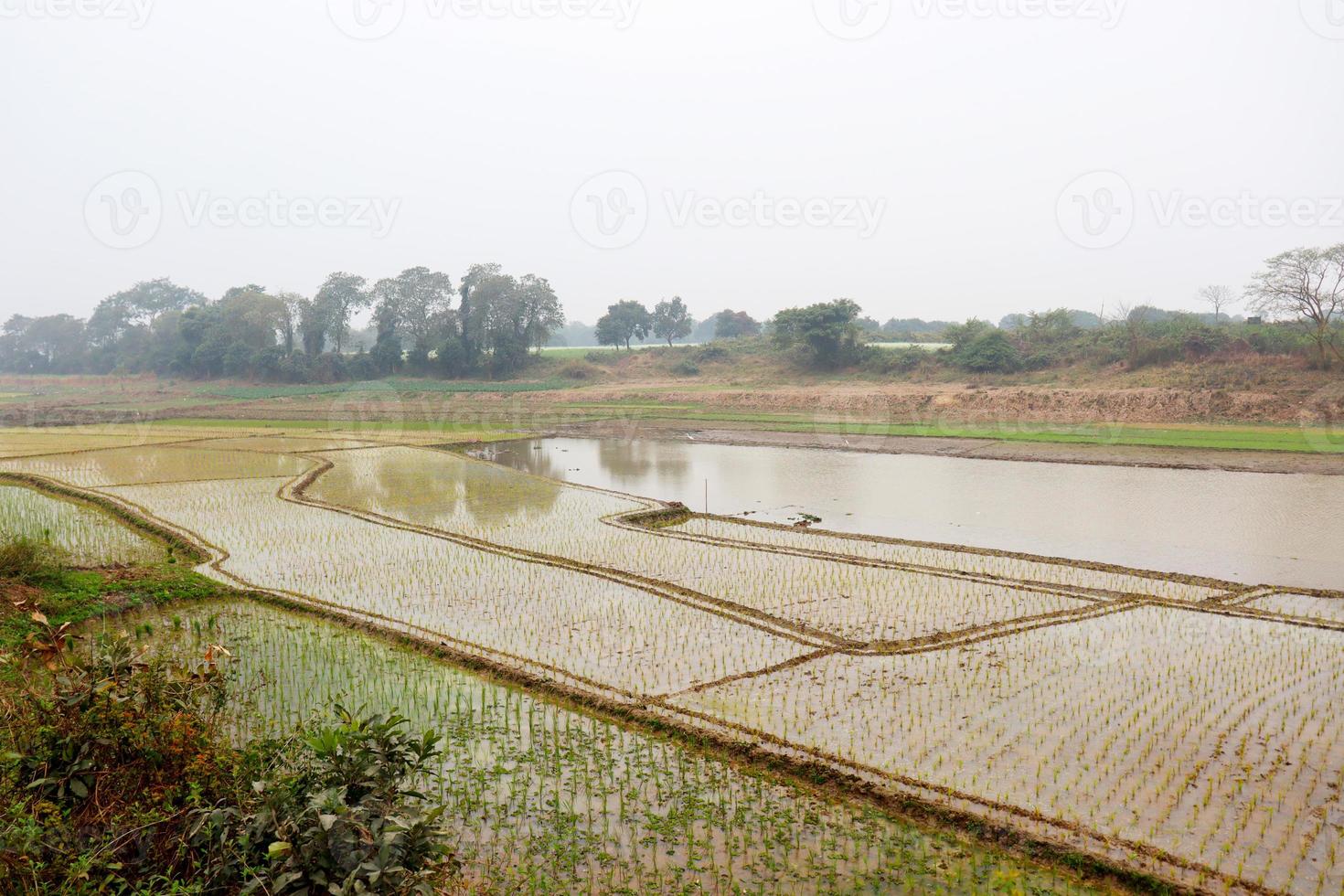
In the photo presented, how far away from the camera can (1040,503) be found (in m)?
13.9

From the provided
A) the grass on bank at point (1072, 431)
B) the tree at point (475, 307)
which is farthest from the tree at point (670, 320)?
the grass on bank at point (1072, 431)

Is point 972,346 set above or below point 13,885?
above

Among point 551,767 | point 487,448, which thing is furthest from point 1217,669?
point 487,448

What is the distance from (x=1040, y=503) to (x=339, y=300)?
4474cm

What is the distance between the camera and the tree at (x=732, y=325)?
66625mm

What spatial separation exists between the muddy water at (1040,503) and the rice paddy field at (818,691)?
114cm

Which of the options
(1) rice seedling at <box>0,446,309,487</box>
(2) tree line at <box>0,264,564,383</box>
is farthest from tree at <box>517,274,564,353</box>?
(1) rice seedling at <box>0,446,309,487</box>

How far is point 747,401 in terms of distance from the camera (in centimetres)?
3409

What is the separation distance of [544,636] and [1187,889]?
16.9 feet

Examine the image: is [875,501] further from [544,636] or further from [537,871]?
[537,871]

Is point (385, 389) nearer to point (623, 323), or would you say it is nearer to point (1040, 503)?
point (623, 323)

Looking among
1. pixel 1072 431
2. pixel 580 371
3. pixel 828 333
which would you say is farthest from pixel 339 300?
pixel 1072 431

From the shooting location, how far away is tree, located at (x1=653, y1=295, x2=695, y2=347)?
5703cm

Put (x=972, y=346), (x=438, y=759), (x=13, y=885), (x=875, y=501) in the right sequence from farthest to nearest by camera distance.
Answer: (x=972, y=346), (x=875, y=501), (x=438, y=759), (x=13, y=885)
